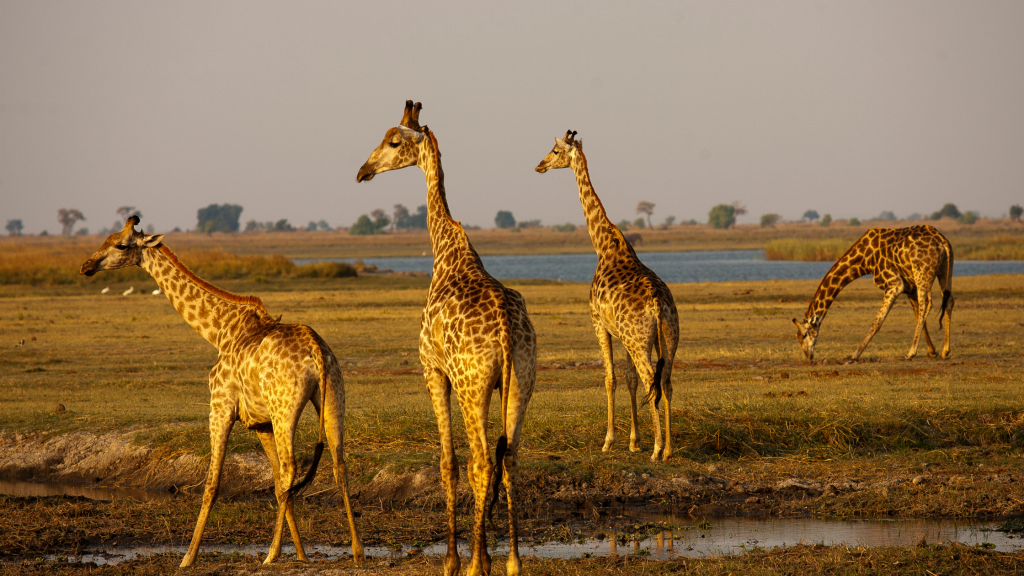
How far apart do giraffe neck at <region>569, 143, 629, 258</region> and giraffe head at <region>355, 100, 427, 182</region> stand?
3.28 metres

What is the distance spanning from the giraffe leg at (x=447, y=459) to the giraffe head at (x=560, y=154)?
552cm

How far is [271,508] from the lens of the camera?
29.2 ft

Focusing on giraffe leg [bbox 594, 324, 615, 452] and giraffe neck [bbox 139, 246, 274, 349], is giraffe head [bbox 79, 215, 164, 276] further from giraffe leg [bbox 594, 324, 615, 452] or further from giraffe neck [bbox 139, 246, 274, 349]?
giraffe leg [bbox 594, 324, 615, 452]

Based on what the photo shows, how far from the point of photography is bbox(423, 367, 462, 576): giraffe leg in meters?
6.49

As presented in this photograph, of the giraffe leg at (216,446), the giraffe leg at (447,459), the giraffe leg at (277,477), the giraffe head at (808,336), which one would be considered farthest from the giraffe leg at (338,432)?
the giraffe head at (808,336)

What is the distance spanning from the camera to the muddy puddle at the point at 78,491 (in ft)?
33.0

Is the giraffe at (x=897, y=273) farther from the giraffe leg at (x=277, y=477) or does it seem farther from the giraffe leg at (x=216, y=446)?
the giraffe leg at (x=216, y=446)

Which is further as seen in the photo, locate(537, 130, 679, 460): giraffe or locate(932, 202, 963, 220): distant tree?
locate(932, 202, 963, 220): distant tree

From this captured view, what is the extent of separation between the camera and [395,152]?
8.12m

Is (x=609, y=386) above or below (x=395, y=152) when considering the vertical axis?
below

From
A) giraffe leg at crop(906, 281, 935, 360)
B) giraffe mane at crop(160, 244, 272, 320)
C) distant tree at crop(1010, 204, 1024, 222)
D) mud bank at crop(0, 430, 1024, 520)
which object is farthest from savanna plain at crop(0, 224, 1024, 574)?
distant tree at crop(1010, 204, 1024, 222)

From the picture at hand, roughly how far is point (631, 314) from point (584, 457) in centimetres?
159

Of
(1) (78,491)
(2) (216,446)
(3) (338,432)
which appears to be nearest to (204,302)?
(2) (216,446)

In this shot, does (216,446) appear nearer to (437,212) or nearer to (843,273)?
(437,212)
